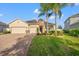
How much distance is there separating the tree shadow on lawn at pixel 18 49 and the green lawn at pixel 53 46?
0.11m

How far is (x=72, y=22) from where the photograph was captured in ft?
47.2

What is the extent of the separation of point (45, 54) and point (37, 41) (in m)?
0.23

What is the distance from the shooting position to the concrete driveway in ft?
47.1

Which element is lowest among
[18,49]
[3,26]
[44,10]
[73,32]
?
[18,49]

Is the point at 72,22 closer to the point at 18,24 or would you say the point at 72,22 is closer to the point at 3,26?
the point at 18,24

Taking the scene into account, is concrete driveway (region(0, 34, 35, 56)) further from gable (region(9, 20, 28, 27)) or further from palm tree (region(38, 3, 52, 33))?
palm tree (region(38, 3, 52, 33))

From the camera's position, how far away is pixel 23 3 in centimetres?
1432

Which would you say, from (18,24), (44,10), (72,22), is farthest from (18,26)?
(72,22)

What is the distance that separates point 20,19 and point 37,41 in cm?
40

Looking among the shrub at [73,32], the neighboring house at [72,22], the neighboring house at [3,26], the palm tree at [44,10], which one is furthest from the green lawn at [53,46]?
the neighboring house at [3,26]

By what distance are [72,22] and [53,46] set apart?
0.45 meters

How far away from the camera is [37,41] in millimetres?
14391

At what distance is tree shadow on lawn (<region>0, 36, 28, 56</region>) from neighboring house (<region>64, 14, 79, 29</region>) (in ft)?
2.12

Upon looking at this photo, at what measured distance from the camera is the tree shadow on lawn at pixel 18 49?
566 inches
